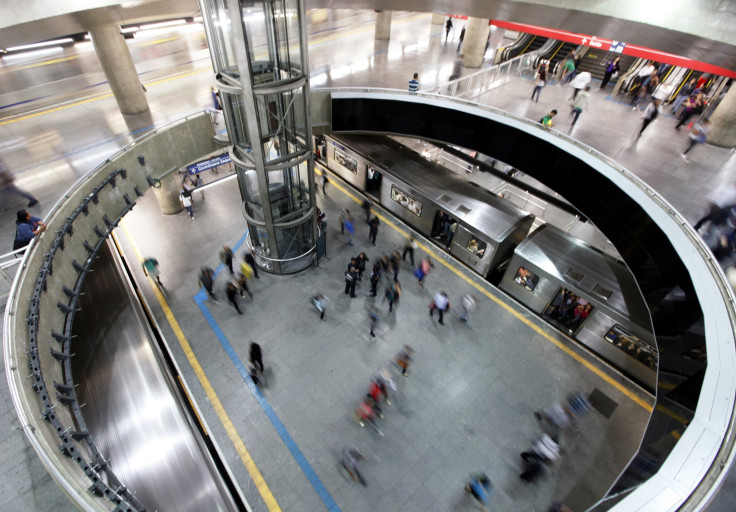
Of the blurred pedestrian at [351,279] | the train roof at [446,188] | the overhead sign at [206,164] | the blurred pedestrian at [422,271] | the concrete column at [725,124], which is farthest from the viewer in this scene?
the overhead sign at [206,164]

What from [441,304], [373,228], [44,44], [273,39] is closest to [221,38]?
[273,39]

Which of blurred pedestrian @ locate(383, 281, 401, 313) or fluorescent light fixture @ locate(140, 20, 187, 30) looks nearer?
blurred pedestrian @ locate(383, 281, 401, 313)

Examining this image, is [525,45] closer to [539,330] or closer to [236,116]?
[539,330]

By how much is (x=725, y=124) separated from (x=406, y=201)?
43.6ft

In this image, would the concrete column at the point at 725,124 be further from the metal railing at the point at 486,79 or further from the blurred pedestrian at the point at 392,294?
the blurred pedestrian at the point at 392,294

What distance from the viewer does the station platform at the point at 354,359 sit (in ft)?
30.6

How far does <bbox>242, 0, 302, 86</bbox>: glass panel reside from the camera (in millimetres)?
9867

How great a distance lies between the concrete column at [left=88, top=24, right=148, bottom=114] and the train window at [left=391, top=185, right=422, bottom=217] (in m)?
11.9

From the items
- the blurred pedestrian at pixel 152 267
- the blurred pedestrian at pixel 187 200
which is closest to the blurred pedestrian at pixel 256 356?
the blurred pedestrian at pixel 152 267

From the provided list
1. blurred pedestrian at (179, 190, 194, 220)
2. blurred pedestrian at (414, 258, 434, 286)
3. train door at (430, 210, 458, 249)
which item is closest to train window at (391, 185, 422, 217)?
train door at (430, 210, 458, 249)

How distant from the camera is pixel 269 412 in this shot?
1061 cm

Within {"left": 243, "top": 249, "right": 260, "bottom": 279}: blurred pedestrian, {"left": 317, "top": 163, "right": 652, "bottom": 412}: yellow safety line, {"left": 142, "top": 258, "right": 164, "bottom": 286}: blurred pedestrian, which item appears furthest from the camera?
{"left": 243, "top": 249, "right": 260, "bottom": 279}: blurred pedestrian

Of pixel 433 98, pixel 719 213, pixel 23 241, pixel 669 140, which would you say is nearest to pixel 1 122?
pixel 23 241

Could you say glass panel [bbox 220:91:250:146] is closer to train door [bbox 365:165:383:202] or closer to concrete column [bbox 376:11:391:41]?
train door [bbox 365:165:383:202]
